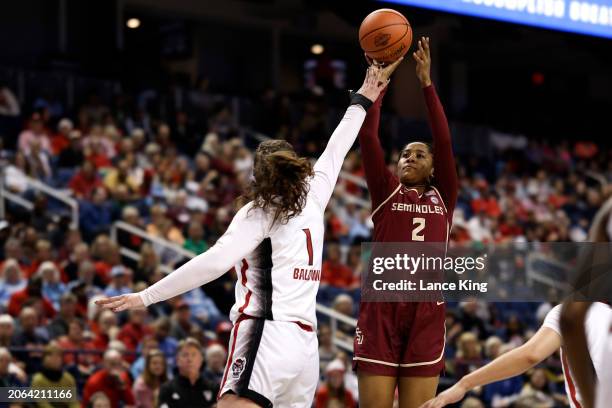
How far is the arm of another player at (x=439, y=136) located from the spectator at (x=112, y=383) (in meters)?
3.87

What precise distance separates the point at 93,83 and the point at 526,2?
618cm

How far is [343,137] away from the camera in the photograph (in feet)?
16.1

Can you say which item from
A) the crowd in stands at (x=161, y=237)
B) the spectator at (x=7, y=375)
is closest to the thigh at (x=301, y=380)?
the crowd in stands at (x=161, y=237)

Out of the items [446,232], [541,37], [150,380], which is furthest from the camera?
[541,37]

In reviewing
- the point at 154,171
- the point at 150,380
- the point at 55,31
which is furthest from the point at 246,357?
the point at 55,31

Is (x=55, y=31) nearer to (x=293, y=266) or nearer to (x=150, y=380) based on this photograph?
(x=150, y=380)

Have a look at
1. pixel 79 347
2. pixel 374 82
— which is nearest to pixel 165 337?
pixel 79 347

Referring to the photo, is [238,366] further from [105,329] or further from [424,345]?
[105,329]

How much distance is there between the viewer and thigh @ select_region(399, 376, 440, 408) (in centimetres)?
514

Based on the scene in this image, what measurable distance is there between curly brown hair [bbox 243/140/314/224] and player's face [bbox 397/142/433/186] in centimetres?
91

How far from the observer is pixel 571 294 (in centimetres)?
282

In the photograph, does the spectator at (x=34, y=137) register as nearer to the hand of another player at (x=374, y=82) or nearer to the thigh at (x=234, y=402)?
the hand of another player at (x=374, y=82)

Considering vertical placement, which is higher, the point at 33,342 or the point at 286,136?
the point at 286,136

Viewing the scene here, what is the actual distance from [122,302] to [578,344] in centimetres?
220
